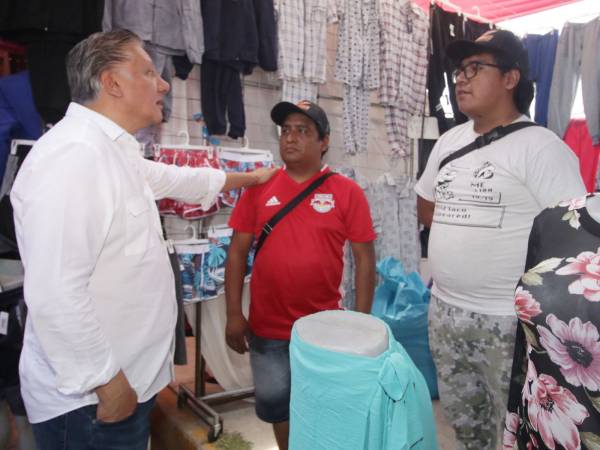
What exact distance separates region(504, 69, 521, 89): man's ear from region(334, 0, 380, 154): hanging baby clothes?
2.14 meters

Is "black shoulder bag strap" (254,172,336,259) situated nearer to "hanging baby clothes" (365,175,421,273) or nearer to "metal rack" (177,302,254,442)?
"metal rack" (177,302,254,442)

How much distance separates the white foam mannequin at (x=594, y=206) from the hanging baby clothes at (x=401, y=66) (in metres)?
3.15

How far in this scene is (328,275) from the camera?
1974mm

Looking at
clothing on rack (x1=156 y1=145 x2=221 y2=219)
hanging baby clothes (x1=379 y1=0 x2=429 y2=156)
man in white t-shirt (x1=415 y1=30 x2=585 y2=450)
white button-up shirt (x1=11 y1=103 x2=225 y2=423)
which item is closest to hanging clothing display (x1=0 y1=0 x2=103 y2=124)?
clothing on rack (x1=156 y1=145 x2=221 y2=219)

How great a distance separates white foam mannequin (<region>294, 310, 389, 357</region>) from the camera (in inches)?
34.4

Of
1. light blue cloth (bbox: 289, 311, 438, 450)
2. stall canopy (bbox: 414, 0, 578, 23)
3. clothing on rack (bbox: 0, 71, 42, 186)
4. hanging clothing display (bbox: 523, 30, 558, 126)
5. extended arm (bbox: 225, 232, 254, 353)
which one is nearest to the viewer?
light blue cloth (bbox: 289, 311, 438, 450)

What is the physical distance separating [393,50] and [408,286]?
2078 millimetres

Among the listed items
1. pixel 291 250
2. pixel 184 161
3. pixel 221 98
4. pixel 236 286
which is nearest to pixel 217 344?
pixel 236 286

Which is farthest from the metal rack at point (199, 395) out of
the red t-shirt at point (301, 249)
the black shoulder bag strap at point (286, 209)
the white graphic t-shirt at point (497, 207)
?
the white graphic t-shirt at point (497, 207)

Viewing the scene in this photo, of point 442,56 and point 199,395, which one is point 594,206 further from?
point 442,56

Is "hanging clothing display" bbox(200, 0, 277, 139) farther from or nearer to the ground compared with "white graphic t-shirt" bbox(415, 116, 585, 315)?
farther from the ground

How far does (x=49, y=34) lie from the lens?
94.5 inches

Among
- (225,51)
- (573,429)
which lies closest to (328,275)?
(573,429)

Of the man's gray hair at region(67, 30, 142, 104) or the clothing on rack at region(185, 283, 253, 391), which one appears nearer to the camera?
the man's gray hair at region(67, 30, 142, 104)
